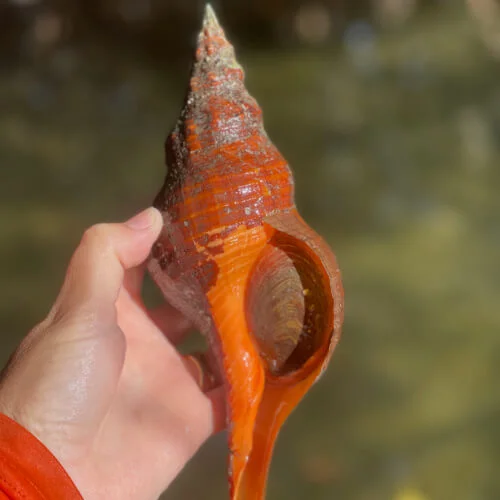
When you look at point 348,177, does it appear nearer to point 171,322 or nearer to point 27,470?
point 171,322

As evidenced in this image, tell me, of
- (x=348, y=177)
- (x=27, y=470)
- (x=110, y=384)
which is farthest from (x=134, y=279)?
(x=348, y=177)

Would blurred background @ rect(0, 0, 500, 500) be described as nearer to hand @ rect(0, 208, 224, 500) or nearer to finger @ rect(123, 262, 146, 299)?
hand @ rect(0, 208, 224, 500)

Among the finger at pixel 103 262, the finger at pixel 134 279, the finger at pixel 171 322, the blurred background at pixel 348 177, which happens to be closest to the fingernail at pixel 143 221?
the finger at pixel 103 262

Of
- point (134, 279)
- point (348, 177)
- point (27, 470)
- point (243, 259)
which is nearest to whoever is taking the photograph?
point (27, 470)

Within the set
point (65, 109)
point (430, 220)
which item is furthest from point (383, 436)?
point (65, 109)

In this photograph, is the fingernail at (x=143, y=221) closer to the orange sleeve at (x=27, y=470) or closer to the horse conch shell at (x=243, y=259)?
the horse conch shell at (x=243, y=259)

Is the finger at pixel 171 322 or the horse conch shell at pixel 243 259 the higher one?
the horse conch shell at pixel 243 259

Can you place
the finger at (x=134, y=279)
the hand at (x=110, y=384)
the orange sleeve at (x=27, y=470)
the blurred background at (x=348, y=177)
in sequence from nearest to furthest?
the orange sleeve at (x=27, y=470) < the hand at (x=110, y=384) < the finger at (x=134, y=279) < the blurred background at (x=348, y=177)
